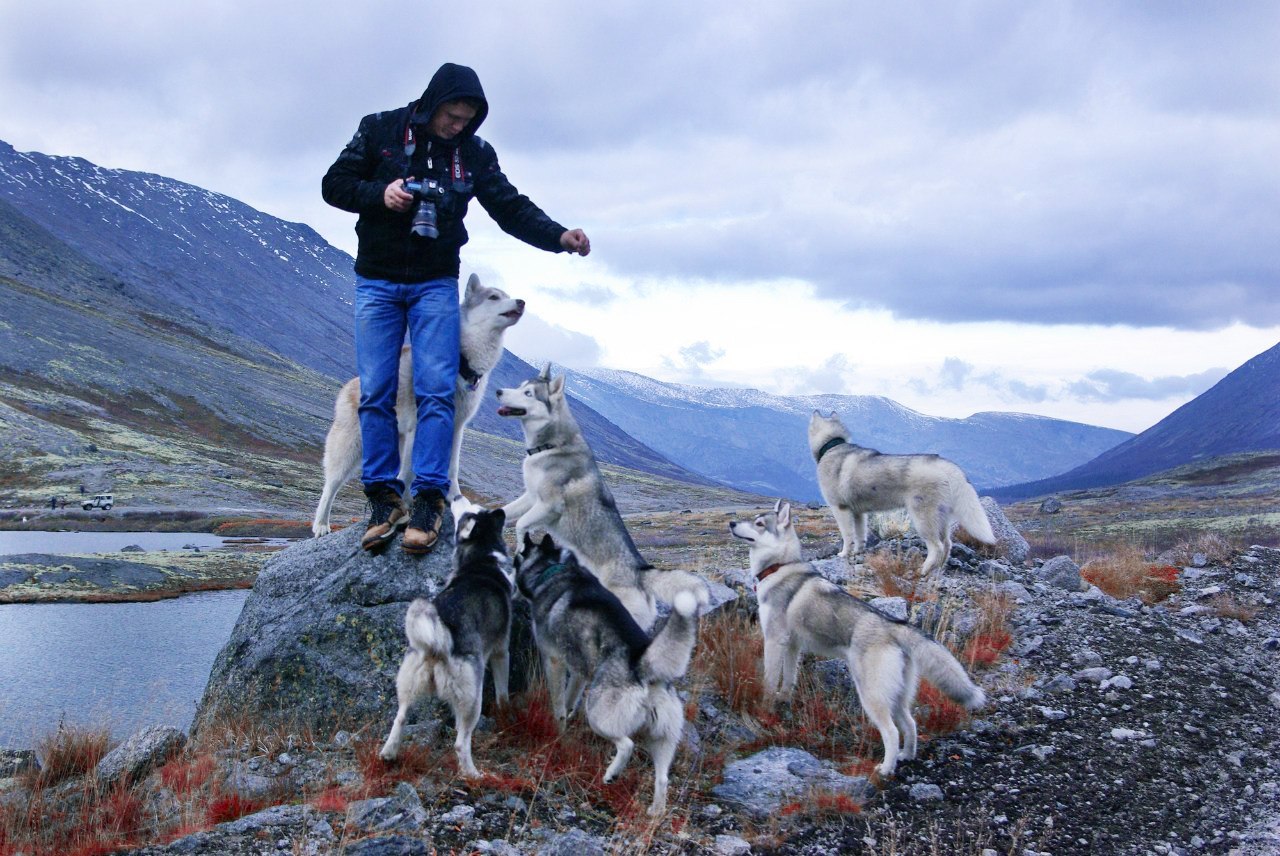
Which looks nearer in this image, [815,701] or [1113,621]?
[815,701]

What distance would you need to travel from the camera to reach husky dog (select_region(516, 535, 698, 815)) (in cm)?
565

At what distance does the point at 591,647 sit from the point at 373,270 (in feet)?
12.2

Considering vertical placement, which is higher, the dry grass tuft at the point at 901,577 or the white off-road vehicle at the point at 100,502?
the dry grass tuft at the point at 901,577

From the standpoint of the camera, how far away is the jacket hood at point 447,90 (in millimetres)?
6891

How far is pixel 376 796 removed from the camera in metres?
5.60

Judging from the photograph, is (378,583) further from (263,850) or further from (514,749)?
(263,850)

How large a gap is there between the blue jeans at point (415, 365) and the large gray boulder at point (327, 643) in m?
0.88

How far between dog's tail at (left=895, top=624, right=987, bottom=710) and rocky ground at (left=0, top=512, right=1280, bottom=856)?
0.64 m

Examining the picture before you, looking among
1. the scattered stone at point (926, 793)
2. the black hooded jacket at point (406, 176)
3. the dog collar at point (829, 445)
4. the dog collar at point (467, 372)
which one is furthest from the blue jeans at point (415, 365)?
the dog collar at point (829, 445)

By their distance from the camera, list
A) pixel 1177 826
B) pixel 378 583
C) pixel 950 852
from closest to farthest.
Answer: pixel 950 852, pixel 1177 826, pixel 378 583

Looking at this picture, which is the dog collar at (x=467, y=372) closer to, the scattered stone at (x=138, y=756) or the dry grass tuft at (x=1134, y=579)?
the scattered stone at (x=138, y=756)

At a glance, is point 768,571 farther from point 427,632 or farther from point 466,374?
point 427,632

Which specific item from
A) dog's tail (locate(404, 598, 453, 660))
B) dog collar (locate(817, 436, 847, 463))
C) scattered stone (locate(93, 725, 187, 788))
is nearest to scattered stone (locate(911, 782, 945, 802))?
dog's tail (locate(404, 598, 453, 660))

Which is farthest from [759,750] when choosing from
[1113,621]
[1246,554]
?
[1246,554]
